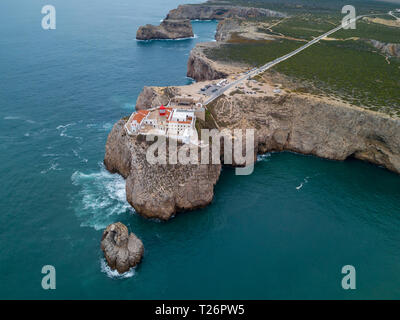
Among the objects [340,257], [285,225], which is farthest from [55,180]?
[340,257]

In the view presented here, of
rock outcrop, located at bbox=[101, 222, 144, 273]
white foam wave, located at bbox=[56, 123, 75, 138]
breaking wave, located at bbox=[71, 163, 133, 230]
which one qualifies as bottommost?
rock outcrop, located at bbox=[101, 222, 144, 273]

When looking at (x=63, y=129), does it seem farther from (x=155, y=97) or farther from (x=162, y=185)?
(x=162, y=185)

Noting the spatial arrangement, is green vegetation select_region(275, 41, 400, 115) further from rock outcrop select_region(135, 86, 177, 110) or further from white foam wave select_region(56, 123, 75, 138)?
white foam wave select_region(56, 123, 75, 138)

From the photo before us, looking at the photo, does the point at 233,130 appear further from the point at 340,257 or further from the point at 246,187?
the point at 340,257

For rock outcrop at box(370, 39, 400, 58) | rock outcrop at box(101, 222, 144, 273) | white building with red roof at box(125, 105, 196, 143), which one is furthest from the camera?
rock outcrop at box(370, 39, 400, 58)

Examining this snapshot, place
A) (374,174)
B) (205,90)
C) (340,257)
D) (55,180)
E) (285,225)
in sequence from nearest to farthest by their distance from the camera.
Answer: (340,257) → (285,225) → (55,180) → (374,174) → (205,90)

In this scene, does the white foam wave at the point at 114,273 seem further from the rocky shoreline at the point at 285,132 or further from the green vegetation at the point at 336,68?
the green vegetation at the point at 336,68

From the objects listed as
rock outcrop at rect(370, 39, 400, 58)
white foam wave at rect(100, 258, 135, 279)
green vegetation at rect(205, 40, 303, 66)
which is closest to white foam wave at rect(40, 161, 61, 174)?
white foam wave at rect(100, 258, 135, 279)
